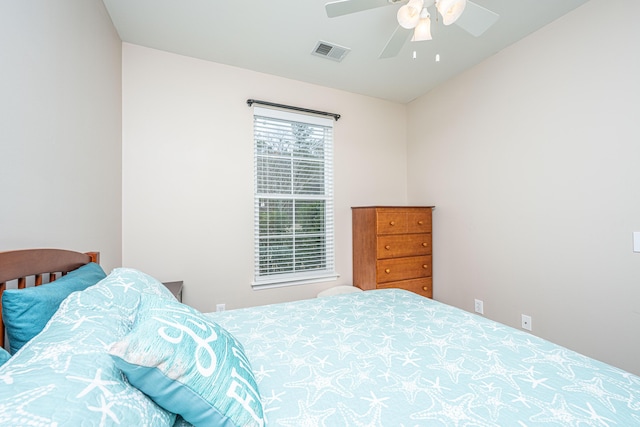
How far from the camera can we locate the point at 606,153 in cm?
180

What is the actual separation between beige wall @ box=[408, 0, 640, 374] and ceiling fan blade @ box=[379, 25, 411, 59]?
1326 millimetres

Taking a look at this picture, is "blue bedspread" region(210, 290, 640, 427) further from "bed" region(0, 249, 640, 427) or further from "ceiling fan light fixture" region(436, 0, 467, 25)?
"ceiling fan light fixture" region(436, 0, 467, 25)

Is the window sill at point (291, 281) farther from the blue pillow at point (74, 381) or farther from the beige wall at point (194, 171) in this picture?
the blue pillow at point (74, 381)

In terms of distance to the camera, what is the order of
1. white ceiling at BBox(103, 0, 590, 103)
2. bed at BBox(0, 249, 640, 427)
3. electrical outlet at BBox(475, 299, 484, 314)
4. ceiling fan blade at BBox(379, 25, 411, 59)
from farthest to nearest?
electrical outlet at BBox(475, 299, 484, 314), white ceiling at BBox(103, 0, 590, 103), ceiling fan blade at BBox(379, 25, 411, 59), bed at BBox(0, 249, 640, 427)

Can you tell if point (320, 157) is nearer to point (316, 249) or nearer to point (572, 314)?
point (316, 249)

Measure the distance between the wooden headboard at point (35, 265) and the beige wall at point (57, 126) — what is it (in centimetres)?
7

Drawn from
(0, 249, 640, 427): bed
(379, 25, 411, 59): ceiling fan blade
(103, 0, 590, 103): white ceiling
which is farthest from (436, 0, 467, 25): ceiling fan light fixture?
(0, 249, 640, 427): bed

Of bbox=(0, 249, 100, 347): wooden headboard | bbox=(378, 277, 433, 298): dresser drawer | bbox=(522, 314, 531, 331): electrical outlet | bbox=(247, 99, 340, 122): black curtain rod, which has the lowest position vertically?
bbox=(522, 314, 531, 331): electrical outlet

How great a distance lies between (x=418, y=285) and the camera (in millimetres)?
3061

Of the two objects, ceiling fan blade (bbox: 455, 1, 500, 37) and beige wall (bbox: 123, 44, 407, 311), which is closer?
ceiling fan blade (bbox: 455, 1, 500, 37)

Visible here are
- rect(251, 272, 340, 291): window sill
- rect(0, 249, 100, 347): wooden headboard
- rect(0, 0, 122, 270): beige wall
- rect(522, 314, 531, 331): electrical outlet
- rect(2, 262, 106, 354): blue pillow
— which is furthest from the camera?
rect(251, 272, 340, 291): window sill

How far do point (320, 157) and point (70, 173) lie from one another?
7.28 ft

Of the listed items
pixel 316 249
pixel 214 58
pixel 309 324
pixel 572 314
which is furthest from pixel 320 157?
pixel 572 314

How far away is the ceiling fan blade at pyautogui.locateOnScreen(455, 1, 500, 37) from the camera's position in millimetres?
1401
